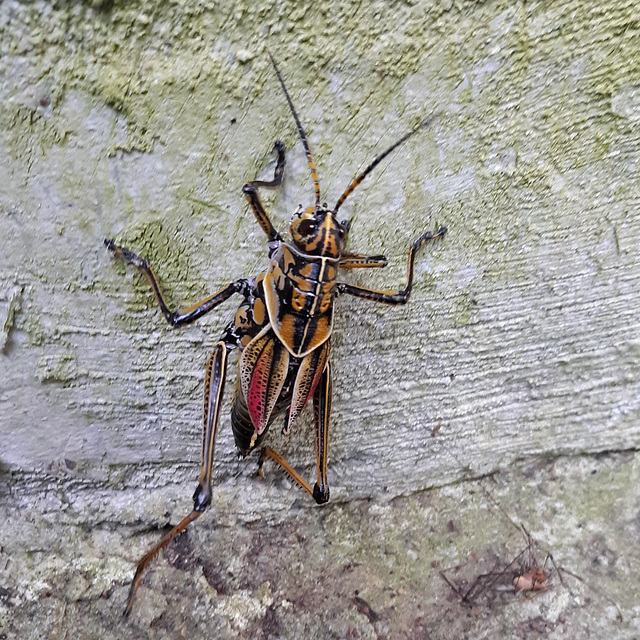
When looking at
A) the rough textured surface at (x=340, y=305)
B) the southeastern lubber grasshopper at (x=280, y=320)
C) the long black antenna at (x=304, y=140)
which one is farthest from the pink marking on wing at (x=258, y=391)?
the long black antenna at (x=304, y=140)

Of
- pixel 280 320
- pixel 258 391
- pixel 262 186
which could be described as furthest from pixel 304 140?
pixel 258 391

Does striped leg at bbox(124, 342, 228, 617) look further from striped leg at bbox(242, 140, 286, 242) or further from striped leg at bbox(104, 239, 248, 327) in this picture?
striped leg at bbox(242, 140, 286, 242)

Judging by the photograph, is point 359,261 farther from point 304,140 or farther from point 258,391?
point 258,391

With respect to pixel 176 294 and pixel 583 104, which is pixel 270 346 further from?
pixel 583 104

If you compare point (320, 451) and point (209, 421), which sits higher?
point (209, 421)

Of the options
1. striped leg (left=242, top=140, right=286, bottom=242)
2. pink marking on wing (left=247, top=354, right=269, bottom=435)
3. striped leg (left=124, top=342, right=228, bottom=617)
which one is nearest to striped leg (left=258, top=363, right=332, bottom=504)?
pink marking on wing (left=247, top=354, right=269, bottom=435)

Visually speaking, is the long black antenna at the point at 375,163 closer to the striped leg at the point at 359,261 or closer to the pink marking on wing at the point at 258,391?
the striped leg at the point at 359,261
